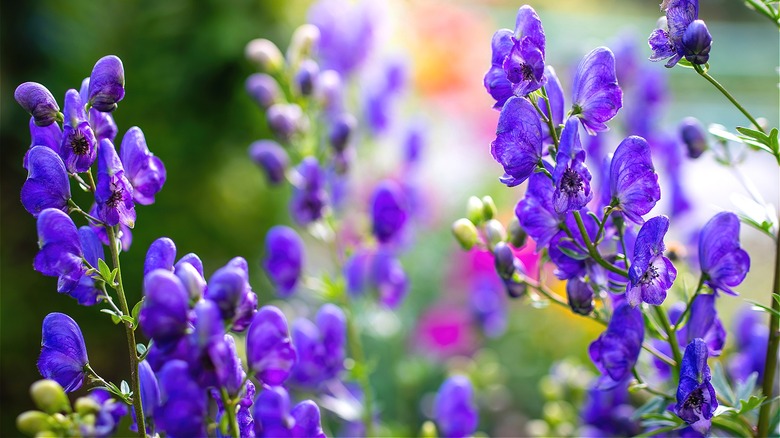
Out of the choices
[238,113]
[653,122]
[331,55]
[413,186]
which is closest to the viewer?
[653,122]

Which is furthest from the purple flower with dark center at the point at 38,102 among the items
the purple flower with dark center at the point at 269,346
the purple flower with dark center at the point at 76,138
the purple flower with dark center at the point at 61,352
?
the purple flower with dark center at the point at 269,346

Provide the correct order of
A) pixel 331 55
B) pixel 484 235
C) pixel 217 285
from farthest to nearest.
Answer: pixel 331 55 → pixel 484 235 → pixel 217 285

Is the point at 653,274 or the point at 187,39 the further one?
the point at 187,39

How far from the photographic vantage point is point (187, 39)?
4035 mm

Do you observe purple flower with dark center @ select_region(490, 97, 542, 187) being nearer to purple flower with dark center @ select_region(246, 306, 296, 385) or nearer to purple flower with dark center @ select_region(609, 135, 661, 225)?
purple flower with dark center @ select_region(609, 135, 661, 225)

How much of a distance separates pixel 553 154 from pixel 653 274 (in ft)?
0.65

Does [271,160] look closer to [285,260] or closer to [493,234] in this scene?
[285,260]

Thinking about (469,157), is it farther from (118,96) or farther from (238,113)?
(118,96)

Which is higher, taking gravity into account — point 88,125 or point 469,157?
point 469,157

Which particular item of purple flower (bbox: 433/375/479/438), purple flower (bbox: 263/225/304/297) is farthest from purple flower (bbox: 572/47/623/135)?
purple flower (bbox: 263/225/304/297)

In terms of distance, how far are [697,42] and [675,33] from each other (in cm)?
4

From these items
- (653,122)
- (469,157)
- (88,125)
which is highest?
(469,157)

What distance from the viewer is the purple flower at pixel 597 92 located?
1.04 metres

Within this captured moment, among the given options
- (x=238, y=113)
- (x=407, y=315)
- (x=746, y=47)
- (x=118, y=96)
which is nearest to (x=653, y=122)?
(x=118, y=96)
